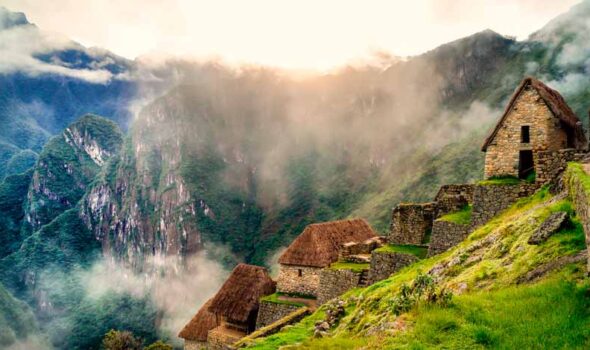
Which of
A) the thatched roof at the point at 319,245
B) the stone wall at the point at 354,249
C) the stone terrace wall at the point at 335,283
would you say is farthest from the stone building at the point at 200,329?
the stone terrace wall at the point at 335,283

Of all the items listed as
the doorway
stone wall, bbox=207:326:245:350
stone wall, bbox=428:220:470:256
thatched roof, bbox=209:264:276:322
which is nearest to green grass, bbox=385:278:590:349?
stone wall, bbox=428:220:470:256

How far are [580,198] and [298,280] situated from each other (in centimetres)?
1788

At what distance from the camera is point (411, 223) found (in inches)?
695

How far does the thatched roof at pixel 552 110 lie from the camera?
48.0 ft

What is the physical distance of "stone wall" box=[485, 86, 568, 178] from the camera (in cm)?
1462

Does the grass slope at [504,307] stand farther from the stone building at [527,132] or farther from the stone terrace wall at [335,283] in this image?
the stone terrace wall at [335,283]

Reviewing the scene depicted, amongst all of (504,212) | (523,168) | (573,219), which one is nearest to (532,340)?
(573,219)

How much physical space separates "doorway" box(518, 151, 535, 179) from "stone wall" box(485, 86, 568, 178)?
134mm

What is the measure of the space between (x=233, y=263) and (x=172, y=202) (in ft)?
161

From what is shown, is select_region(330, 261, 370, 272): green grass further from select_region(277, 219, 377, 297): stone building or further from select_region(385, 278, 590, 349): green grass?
select_region(385, 278, 590, 349): green grass

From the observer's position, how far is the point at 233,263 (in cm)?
15562

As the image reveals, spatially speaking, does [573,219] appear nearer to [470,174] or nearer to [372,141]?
[470,174]

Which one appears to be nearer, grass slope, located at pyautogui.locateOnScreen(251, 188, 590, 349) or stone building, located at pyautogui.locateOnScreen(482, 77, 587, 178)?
grass slope, located at pyautogui.locateOnScreen(251, 188, 590, 349)

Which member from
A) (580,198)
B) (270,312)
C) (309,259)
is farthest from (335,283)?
(580,198)
